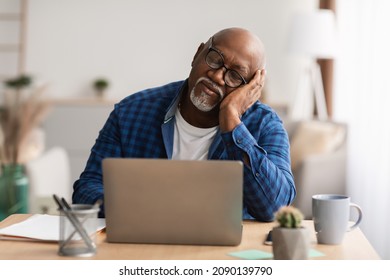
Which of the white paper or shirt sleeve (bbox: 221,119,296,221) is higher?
shirt sleeve (bbox: 221,119,296,221)

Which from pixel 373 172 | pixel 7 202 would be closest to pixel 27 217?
pixel 7 202

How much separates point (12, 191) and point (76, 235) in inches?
91.9

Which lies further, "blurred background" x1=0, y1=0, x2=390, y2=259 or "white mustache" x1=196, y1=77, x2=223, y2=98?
"blurred background" x1=0, y1=0, x2=390, y2=259

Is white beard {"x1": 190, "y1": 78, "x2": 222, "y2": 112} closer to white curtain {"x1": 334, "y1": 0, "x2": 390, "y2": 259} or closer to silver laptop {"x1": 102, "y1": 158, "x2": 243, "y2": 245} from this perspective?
silver laptop {"x1": 102, "y1": 158, "x2": 243, "y2": 245}

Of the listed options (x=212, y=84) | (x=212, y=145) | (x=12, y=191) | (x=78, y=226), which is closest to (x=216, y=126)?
(x=212, y=145)

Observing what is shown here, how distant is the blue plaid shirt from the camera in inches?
73.0

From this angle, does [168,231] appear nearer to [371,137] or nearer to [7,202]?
[7,202]

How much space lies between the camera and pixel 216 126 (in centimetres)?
218

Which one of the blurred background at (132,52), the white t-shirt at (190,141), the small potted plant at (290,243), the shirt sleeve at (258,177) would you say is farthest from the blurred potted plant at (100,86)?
the small potted plant at (290,243)

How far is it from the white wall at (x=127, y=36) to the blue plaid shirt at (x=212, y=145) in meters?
4.01

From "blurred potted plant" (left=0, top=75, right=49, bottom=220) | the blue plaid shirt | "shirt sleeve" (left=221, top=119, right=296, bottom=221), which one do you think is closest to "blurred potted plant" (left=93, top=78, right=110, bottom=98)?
"blurred potted plant" (left=0, top=75, right=49, bottom=220)

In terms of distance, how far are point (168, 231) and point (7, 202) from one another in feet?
7.79

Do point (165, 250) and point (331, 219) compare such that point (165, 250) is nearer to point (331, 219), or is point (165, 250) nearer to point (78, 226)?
point (78, 226)

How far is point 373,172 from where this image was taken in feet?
13.1
